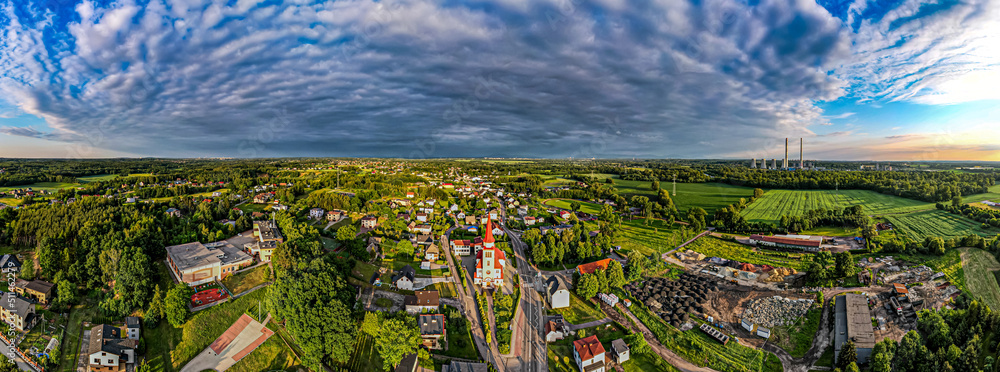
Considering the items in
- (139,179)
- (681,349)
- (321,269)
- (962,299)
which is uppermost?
(139,179)

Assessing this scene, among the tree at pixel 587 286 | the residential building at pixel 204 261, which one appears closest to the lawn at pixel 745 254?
the tree at pixel 587 286

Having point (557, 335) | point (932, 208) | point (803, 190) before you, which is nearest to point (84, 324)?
point (557, 335)

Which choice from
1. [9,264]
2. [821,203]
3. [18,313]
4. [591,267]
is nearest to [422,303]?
[591,267]

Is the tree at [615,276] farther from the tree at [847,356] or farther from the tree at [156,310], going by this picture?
the tree at [156,310]

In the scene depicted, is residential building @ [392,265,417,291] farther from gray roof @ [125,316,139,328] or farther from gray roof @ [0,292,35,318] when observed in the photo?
gray roof @ [0,292,35,318]

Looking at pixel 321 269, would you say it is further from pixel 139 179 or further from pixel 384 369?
pixel 139 179

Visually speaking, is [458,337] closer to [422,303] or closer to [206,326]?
[422,303]
